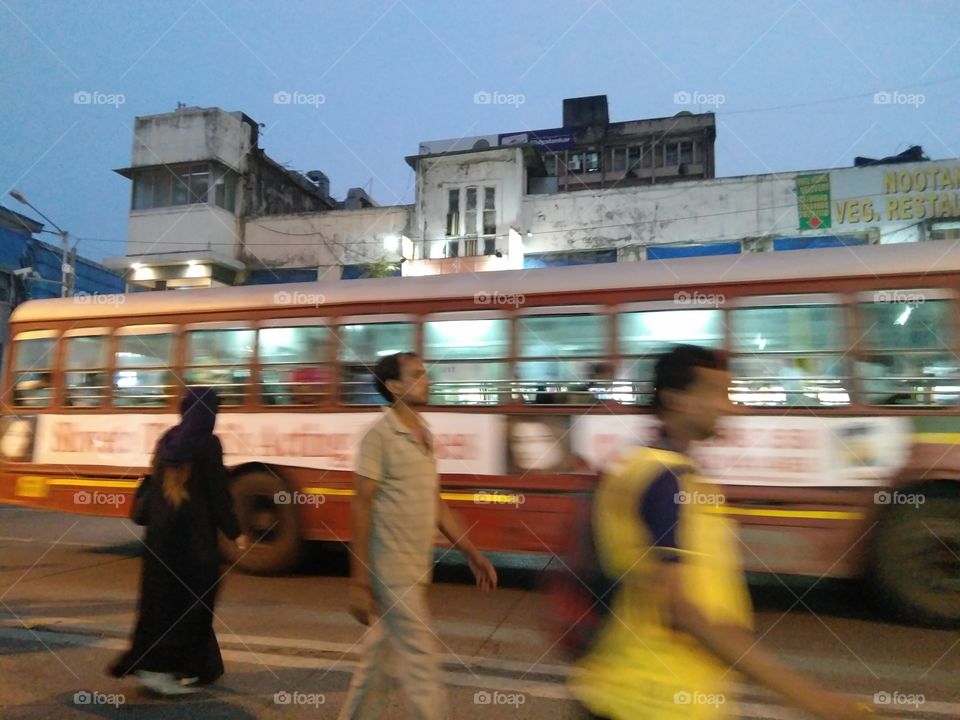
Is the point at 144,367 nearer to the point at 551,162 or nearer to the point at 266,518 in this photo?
the point at 266,518

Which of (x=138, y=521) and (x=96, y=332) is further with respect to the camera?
(x=96, y=332)

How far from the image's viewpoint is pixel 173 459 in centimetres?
395

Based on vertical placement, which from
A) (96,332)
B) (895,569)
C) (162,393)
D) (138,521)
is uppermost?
(96,332)

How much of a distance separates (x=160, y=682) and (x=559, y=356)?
3876 mm

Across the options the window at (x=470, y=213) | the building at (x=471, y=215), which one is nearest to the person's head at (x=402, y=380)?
the building at (x=471, y=215)

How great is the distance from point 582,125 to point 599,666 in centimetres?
3379

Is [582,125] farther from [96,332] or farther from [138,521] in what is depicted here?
[138,521]

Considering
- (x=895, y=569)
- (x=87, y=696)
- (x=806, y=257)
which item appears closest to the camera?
(x=87, y=696)

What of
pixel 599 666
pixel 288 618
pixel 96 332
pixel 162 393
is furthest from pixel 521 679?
pixel 96 332

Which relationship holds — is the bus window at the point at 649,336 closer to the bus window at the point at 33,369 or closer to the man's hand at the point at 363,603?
the man's hand at the point at 363,603

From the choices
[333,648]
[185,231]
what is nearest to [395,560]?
[333,648]

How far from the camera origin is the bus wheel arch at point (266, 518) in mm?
7062

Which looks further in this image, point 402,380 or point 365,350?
point 365,350

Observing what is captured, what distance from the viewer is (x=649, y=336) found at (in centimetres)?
610
